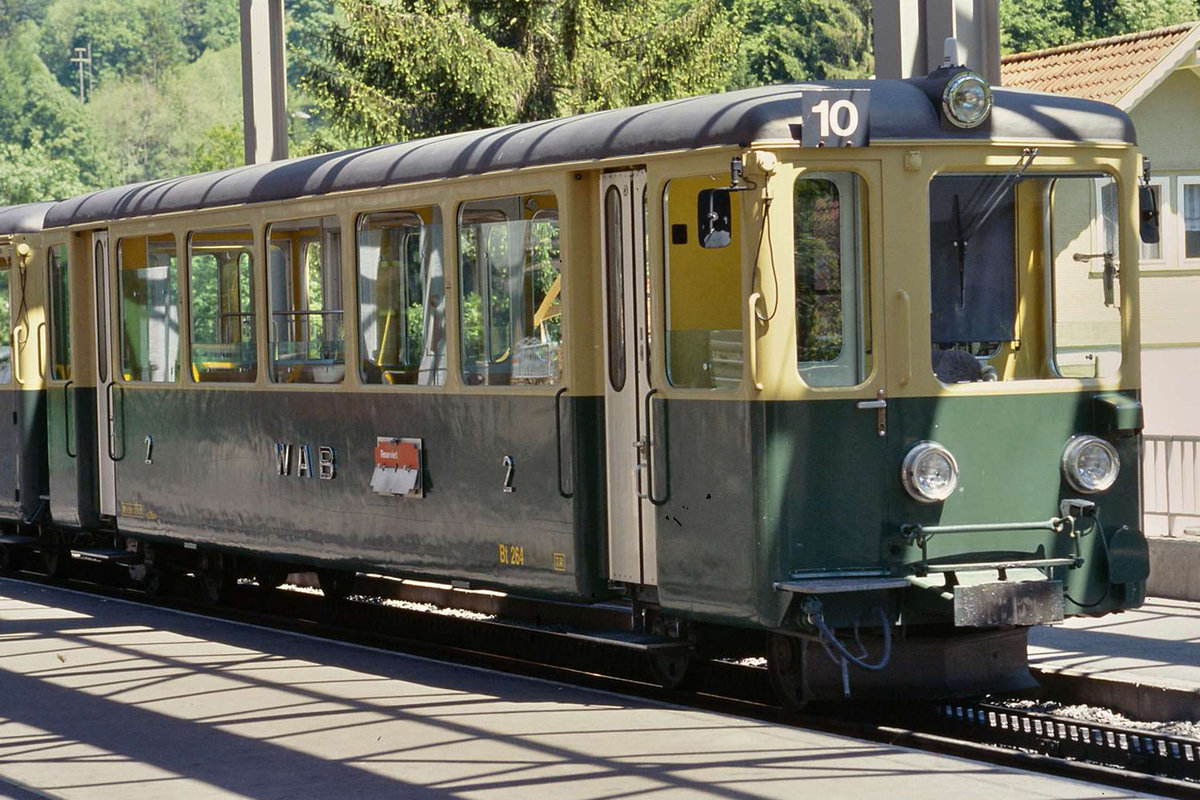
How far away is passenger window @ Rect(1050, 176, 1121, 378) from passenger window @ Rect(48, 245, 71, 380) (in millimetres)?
8536

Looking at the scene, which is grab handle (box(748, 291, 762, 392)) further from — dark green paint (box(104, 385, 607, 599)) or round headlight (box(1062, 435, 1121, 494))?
round headlight (box(1062, 435, 1121, 494))

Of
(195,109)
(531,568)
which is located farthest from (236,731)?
(195,109)

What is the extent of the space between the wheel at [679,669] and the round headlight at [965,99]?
9.59 feet

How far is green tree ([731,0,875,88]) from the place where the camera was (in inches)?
2552

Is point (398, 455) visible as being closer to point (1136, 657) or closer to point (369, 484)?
point (369, 484)

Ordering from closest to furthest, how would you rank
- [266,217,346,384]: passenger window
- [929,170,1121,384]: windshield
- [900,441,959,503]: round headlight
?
[900,441,959,503]: round headlight → [929,170,1121,384]: windshield → [266,217,346,384]: passenger window

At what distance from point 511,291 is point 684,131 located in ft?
5.34

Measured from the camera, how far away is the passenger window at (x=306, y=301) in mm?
11766

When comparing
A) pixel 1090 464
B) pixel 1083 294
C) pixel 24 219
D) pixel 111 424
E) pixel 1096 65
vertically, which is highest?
pixel 1096 65

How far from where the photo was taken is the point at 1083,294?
9281 mm

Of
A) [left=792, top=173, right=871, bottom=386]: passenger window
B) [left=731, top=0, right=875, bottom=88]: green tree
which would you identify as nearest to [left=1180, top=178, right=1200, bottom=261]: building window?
[left=792, top=173, right=871, bottom=386]: passenger window

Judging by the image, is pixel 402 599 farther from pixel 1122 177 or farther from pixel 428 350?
pixel 1122 177

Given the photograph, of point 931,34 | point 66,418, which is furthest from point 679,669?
point 66,418

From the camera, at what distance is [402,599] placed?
47.3 ft
